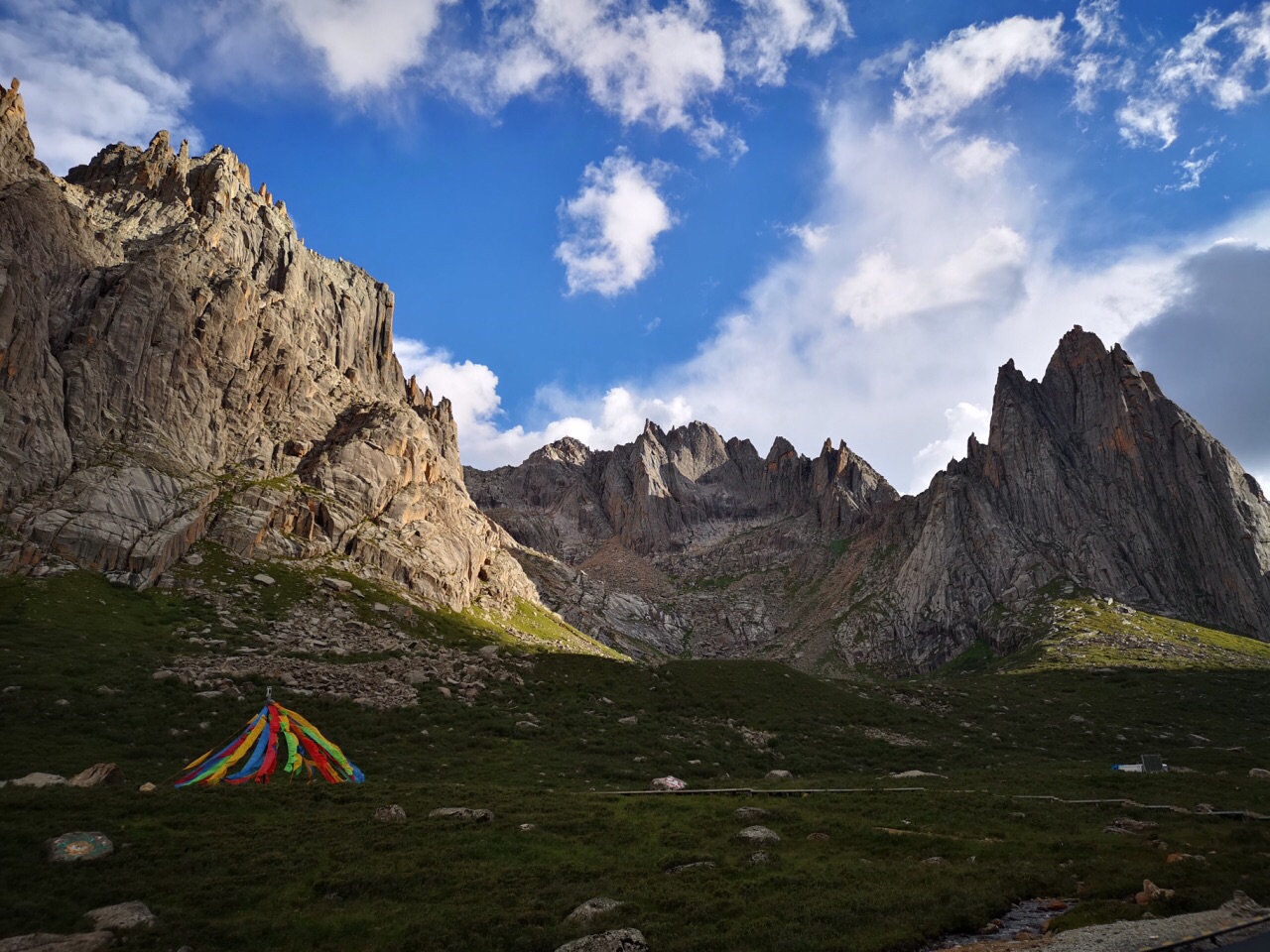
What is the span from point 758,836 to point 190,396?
338 feet

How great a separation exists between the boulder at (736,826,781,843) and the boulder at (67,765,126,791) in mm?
26813

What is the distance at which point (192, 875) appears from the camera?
768 inches

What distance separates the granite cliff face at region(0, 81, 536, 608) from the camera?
73.3 meters

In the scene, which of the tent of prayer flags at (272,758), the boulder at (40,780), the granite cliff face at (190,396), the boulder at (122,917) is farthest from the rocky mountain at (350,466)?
the boulder at (122,917)

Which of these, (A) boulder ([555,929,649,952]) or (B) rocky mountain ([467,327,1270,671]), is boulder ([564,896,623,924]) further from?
(B) rocky mountain ([467,327,1270,671])

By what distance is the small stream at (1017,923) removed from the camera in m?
16.6

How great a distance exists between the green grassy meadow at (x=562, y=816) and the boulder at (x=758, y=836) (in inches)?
20.3

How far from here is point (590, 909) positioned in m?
17.8

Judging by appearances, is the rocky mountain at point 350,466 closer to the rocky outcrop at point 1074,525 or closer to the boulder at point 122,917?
the rocky outcrop at point 1074,525

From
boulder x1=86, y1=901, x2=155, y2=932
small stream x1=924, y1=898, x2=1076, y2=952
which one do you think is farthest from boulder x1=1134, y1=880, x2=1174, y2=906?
boulder x1=86, y1=901, x2=155, y2=932

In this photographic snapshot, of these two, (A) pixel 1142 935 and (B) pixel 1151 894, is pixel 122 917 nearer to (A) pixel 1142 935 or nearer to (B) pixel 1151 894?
(A) pixel 1142 935

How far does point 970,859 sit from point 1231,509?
16898 centimetres

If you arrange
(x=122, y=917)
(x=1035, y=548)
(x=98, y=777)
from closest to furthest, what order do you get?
1. (x=122, y=917)
2. (x=98, y=777)
3. (x=1035, y=548)

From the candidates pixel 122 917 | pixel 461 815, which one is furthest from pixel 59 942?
pixel 461 815
